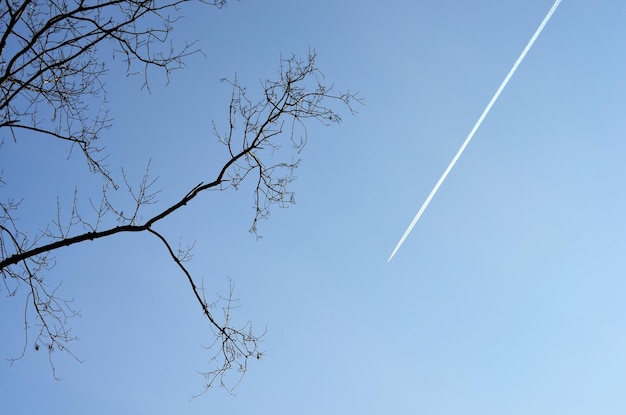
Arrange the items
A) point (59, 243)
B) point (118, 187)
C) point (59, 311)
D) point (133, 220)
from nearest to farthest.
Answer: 1. point (59, 243)
2. point (133, 220)
3. point (59, 311)
4. point (118, 187)

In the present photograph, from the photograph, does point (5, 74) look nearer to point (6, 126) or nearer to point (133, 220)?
point (6, 126)

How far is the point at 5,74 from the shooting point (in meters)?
4.04

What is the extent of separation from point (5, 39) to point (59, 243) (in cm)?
156

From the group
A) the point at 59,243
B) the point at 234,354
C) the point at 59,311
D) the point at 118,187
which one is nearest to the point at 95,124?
the point at 118,187

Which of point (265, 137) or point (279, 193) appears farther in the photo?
point (279, 193)

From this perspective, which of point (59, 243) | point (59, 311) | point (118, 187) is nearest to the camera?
point (59, 243)

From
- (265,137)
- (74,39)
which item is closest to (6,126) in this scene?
(74,39)

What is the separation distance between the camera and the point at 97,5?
14.2 feet

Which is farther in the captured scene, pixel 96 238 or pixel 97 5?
pixel 97 5

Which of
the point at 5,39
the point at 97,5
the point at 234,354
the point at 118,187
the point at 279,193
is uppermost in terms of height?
the point at 97,5

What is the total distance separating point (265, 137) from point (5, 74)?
6.61 ft

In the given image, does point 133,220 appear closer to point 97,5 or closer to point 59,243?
point 59,243

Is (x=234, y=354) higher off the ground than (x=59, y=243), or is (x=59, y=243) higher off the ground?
(x=59, y=243)

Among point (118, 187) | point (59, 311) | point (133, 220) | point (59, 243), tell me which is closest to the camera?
point (59, 243)
